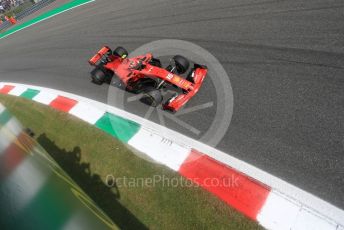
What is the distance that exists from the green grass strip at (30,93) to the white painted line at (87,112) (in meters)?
2.78

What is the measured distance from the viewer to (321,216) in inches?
171

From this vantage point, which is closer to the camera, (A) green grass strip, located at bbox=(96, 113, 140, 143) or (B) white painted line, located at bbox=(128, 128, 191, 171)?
(B) white painted line, located at bbox=(128, 128, 191, 171)

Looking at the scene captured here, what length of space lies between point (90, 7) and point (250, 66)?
10.0 m

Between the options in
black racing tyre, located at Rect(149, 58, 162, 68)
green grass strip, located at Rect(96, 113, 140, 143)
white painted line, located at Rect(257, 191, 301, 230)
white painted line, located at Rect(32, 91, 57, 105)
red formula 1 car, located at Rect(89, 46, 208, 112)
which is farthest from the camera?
white painted line, located at Rect(32, 91, 57, 105)

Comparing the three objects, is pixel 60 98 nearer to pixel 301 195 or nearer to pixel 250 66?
pixel 250 66

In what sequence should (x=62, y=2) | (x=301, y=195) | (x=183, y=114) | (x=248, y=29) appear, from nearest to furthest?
1. (x=301, y=195)
2. (x=183, y=114)
3. (x=248, y=29)
4. (x=62, y=2)

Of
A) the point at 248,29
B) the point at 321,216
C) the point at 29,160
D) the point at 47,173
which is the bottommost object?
the point at 321,216

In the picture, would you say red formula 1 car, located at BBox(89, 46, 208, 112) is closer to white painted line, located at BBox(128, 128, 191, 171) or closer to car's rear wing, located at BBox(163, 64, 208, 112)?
car's rear wing, located at BBox(163, 64, 208, 112)

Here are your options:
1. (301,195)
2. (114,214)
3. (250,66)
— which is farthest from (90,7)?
(301,195)

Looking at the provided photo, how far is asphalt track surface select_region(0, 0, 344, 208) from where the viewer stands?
504cm

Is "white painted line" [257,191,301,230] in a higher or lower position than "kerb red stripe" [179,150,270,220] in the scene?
lower

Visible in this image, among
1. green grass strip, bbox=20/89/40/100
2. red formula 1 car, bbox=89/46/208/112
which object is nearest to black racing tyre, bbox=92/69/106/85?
red formula 1 car, bbox=89/46/208/112

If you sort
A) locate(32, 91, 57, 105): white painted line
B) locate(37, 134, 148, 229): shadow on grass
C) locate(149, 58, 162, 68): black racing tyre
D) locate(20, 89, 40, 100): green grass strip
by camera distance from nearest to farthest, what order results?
locate(37, 134, 148, 229): shadow on grass → locate(149, 58, 162, 68): black racing tyre → locate(32, 91, 57, 105): white painted line → locate(20, 89, 40, 100): green grass strip

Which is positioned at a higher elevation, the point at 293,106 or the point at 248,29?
the point at 248,29
